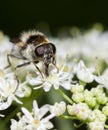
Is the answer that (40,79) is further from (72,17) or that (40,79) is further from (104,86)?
(72,17)

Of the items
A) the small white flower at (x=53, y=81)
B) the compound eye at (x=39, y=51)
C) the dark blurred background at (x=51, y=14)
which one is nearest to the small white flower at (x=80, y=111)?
the small white flower at (x=53, y=81)

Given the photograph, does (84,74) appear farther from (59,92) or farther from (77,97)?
(77,97)

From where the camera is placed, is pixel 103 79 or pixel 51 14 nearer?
pixel 103 79

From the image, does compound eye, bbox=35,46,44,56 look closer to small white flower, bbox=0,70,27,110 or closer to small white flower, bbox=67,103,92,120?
small white flower, bbox=0,70,27,110

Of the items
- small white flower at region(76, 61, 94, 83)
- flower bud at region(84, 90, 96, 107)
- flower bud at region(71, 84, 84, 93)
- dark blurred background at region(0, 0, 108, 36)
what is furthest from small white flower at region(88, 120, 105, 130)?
dark blurred background at region(0, 0, 108, 36)

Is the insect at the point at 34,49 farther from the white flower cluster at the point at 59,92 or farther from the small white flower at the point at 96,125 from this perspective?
the small white flower at the point at 96,125

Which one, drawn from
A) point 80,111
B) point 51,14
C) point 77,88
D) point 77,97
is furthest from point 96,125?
point 51,14
